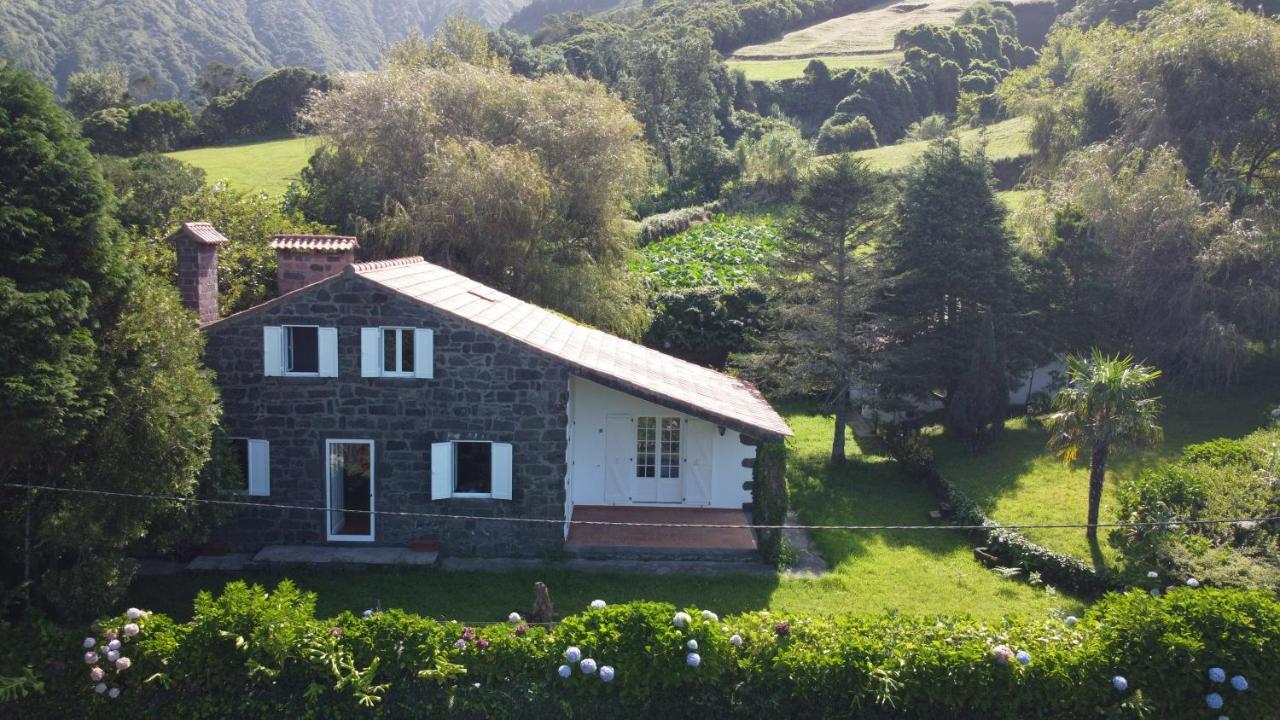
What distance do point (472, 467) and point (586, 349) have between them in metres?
3.11

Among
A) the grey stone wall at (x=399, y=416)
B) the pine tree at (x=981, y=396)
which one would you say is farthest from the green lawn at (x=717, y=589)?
the pine tree at (x=981, y=396)

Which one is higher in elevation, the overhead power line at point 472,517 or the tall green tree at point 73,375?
the tall green tree at point 73,375

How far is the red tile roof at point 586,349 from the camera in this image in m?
15.5

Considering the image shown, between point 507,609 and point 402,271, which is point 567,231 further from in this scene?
point 507,609

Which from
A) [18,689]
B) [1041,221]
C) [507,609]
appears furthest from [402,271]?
[1041,221]

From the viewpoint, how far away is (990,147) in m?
52.6

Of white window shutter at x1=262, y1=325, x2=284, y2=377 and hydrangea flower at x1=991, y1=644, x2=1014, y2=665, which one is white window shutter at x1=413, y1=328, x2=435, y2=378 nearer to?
white window shutter at x1=262, y1=325, x2=284, y2=377

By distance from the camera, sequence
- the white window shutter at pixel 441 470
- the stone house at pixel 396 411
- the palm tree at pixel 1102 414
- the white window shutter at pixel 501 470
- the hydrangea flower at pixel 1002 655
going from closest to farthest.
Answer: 1. the hydrangea flower at pixel 1002 655
2. the stone house at pixel 396 411
3. the white window shutter at pixel 441 470
4. the white window shutter at pixel 501 470
5. the palm tree at pixel 1102 414

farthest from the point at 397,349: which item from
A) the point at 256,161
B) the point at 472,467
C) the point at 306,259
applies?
the point at 256,161

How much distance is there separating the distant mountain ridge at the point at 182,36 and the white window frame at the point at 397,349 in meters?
41.1

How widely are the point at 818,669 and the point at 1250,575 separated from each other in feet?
25.2

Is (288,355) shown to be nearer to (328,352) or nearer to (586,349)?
(328,352)

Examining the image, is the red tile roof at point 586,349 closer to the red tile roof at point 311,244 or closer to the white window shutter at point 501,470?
the red tile roof at point 311,244

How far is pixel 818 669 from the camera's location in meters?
9.97
